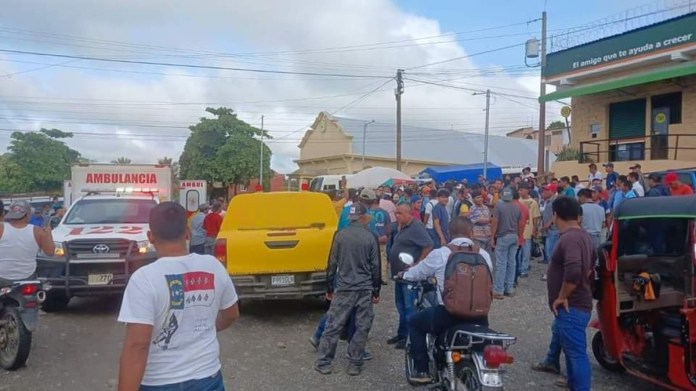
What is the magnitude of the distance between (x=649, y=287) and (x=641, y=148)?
60.6 ft

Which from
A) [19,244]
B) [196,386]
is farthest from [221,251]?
[196,386]

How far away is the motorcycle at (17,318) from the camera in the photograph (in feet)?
21.5

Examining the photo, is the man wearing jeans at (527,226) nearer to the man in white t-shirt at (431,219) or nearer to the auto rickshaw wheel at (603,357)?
the man in white t-shirt at (431,219)

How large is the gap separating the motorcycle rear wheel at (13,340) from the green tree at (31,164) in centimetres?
3947

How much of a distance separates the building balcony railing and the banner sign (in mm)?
2888

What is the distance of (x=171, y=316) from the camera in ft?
9.61

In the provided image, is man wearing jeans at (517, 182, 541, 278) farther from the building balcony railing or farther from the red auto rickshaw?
the building balcony railing

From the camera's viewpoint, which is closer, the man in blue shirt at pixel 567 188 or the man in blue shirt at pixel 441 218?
the man in blue shirt at pixel 441 218

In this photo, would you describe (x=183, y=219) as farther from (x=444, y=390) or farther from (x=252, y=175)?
(x=252, y=175)

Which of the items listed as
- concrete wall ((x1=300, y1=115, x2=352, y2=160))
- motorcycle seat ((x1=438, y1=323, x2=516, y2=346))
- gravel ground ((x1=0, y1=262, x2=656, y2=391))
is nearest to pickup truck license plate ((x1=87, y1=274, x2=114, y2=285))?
gravel ground ((x1=0, y1=262, x2=656, y2=391))

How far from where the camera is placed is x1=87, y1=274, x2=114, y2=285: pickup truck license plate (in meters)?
9.35

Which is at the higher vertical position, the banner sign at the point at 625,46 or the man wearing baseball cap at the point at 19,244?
the banner sign at the point at 625,46

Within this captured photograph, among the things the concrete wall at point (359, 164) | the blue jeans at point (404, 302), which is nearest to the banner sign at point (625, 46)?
the blue jeans at point (404, 302)

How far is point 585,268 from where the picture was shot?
5.35 m
